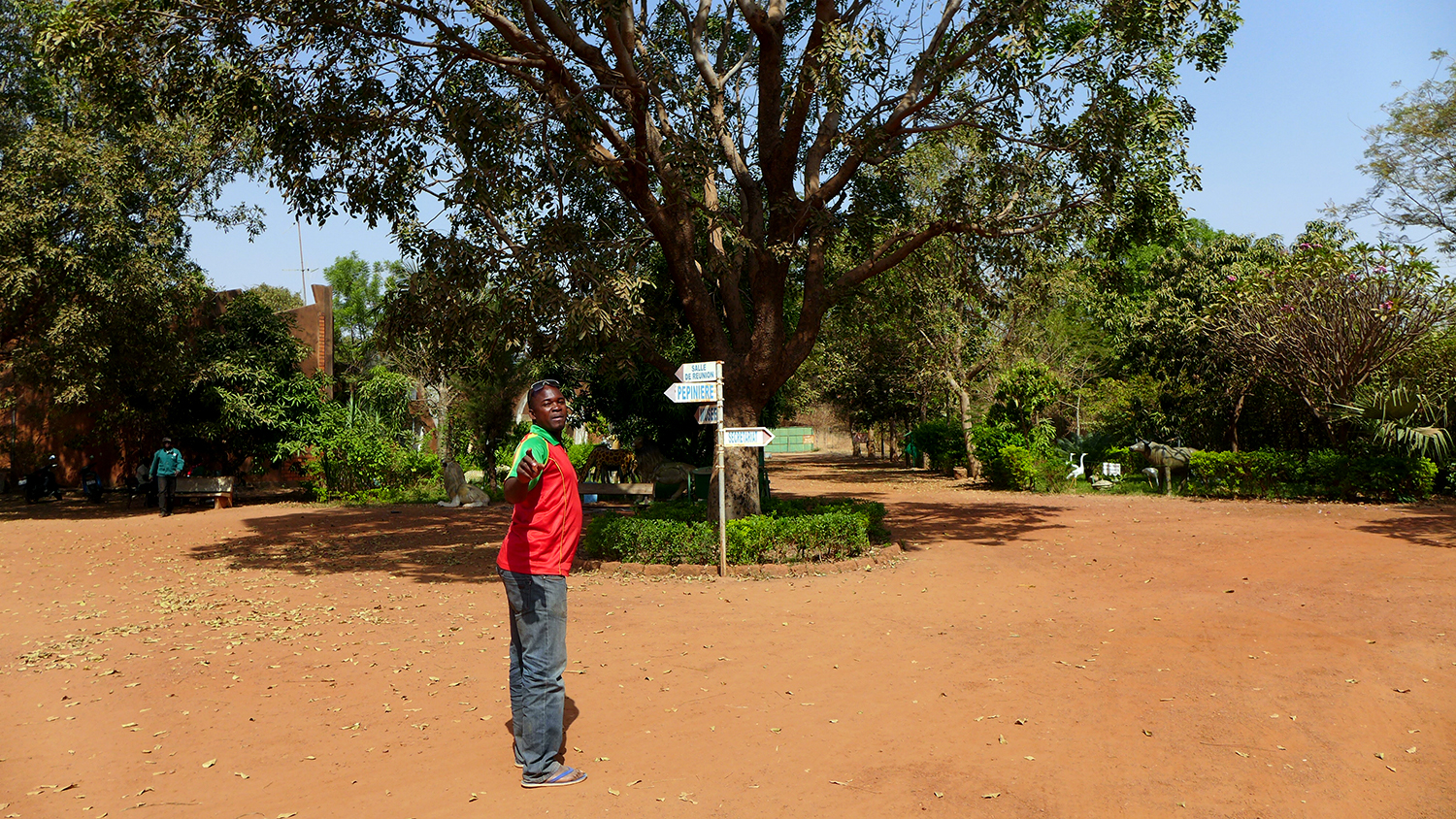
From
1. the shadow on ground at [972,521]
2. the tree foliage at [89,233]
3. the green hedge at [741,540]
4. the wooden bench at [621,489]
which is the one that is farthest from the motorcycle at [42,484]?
the shadow on ground at [972,521]

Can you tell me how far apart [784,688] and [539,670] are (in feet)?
6.63

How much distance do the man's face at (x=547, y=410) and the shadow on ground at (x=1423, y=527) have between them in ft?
34.5

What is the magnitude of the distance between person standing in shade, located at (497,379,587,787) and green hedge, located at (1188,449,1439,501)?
14.7 meters

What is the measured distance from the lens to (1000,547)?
11781 mm

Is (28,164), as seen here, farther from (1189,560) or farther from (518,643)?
(1189,560)

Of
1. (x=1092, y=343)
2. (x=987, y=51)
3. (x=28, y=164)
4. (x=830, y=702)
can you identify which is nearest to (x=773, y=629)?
(x=830, y=702)

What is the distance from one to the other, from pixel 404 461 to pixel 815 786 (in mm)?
18313

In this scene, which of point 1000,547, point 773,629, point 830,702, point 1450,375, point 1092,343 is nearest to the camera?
point 830,702

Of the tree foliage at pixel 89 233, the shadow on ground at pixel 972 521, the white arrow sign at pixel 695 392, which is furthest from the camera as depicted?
the tree foliage at pixel 89 233

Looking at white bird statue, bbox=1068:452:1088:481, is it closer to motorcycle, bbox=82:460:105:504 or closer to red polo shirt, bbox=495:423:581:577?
red polo shirt, bbox=495:423:581:577

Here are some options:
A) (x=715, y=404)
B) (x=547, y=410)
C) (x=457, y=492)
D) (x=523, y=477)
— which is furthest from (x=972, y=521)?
(x=523, y=477)

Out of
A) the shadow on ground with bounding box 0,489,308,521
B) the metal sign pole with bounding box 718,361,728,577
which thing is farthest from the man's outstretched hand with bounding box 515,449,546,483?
the shadow on ground with bounding box 0,489,308,521

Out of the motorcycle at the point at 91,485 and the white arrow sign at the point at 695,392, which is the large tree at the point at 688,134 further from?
the motorcycle at the point at 91,485

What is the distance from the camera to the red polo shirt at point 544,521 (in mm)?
4438
